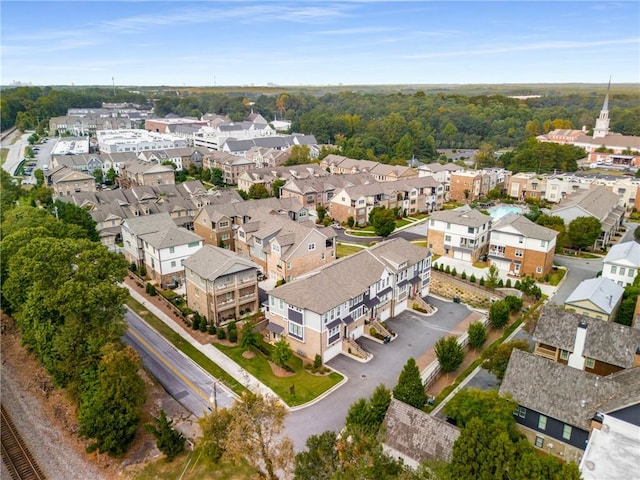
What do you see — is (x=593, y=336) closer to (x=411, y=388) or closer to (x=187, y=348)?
(x=411, y=388)

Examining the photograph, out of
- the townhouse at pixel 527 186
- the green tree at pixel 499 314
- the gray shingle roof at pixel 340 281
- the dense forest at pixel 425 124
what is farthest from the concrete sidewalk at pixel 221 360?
the dense forest at pixel 425 124

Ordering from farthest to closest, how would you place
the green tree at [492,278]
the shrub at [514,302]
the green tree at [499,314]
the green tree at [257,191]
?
the green tree at [257,191] → the green tree at [492,278] → the shrub at [514,302] → the green tree at [499,314]

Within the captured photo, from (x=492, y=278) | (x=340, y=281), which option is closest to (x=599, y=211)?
(x=492, y=278)

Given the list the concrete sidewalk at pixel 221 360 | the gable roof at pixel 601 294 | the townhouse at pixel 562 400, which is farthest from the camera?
the gable roof at pixel 601 294

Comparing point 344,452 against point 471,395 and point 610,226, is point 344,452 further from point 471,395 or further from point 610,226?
point 610,226

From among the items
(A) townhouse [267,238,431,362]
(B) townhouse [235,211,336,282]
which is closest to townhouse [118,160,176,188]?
(B) townhouse [235,211,336,282]

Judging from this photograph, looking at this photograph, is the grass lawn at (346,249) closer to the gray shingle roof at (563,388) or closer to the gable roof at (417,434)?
the gray shingle roof at (563,388)

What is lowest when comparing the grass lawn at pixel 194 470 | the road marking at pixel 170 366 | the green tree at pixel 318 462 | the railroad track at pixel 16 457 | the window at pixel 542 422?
the railroad track at pixel 16 457
